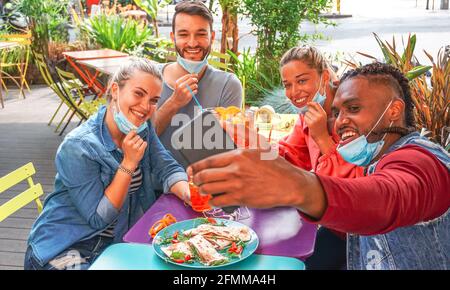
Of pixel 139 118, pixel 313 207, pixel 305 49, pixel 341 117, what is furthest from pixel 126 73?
pixel 313 207

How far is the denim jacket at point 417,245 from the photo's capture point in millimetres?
1313

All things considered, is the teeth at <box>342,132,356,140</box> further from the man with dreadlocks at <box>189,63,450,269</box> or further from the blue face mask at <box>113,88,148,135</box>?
the blue face mask at <box>113,88,148,135</box>

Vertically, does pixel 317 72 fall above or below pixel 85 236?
above

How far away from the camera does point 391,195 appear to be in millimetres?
927

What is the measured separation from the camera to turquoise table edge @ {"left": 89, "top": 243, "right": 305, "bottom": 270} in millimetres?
1631

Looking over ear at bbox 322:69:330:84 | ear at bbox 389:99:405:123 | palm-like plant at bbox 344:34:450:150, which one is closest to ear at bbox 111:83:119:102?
ear at bbox 322:69:330:84

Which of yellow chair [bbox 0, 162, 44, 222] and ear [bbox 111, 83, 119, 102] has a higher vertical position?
ear [bbox 111, 83, 119, 102]

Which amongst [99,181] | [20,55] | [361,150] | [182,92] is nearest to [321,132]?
[361,150]

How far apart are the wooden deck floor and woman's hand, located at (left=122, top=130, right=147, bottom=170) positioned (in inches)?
52.0

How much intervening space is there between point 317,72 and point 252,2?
3.56 m

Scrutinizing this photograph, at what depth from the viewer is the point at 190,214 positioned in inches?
82.4

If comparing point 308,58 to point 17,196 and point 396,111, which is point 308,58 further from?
point 17,196
